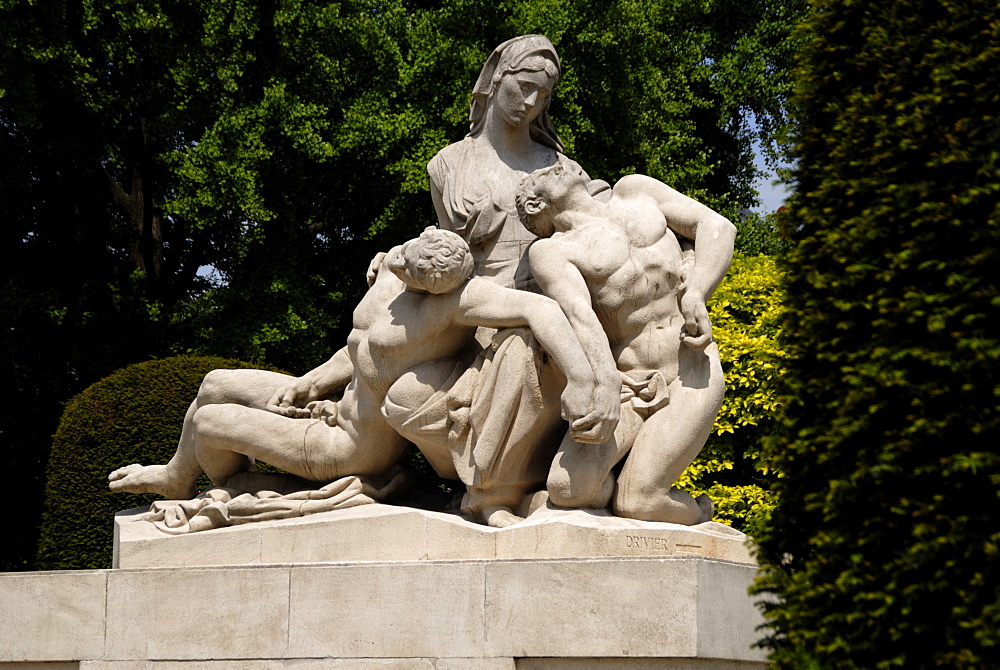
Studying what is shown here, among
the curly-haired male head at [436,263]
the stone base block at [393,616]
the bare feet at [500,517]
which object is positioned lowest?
the stone base block at [393,616]

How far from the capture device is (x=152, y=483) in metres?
7.52

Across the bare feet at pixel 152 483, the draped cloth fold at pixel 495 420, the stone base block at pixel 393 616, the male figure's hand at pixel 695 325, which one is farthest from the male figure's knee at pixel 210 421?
the male figure's hand at pixel 695 325

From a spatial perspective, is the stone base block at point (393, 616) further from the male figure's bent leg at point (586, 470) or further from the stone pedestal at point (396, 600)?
the male figure's bent leg at point (586, 470)

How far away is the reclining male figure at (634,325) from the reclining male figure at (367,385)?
167 millimetres

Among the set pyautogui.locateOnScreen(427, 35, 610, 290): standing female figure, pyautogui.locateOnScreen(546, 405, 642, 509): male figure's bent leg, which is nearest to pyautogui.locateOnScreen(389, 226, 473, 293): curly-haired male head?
pyautogui.locateOnScreen(427, 35, 610, 290): standing female figure

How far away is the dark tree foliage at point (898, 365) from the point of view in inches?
155

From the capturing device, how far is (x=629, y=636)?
574 centimetres

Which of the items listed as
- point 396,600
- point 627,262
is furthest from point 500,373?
point 396,600

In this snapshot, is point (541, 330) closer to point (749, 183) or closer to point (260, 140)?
point (260, 140)

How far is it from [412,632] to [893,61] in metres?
3.36

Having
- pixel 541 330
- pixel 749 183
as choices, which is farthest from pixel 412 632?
pixel 749 183

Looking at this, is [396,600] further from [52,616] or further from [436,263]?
[52,616]

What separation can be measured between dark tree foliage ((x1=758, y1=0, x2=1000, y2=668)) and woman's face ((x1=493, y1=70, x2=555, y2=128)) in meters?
3.07

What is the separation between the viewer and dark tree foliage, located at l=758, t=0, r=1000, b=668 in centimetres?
393
